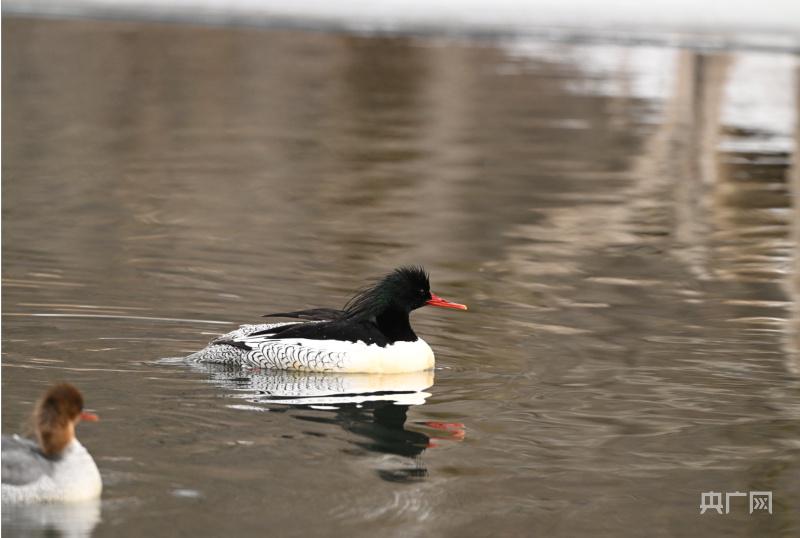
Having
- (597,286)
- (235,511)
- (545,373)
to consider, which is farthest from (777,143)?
(235,511)

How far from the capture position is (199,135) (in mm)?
20062

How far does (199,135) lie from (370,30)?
12806 millimetres

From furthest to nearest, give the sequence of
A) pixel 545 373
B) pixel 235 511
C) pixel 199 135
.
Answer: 1. pixel 199 135
2. pixel 545 373
3. pixel 235 511

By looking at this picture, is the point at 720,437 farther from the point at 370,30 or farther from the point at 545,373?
the point at 370,30

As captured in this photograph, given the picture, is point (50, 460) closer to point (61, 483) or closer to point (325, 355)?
point (61, 483)

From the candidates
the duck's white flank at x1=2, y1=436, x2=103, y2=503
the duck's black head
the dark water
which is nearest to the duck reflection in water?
the dark water

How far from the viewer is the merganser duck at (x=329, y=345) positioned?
920cm

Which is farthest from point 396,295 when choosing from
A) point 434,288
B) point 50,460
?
point 50,460

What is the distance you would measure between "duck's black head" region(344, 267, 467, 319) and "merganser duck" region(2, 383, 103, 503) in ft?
11.2

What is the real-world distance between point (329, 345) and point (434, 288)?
2765 millimetres

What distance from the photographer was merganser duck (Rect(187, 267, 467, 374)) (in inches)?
362

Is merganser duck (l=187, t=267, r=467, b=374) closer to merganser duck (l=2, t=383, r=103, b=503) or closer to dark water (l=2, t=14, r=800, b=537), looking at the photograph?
dark water (l=2, t=14, r=800, b=537)

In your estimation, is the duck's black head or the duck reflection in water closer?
the duck reflection in water

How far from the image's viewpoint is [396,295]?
9.56 meters
